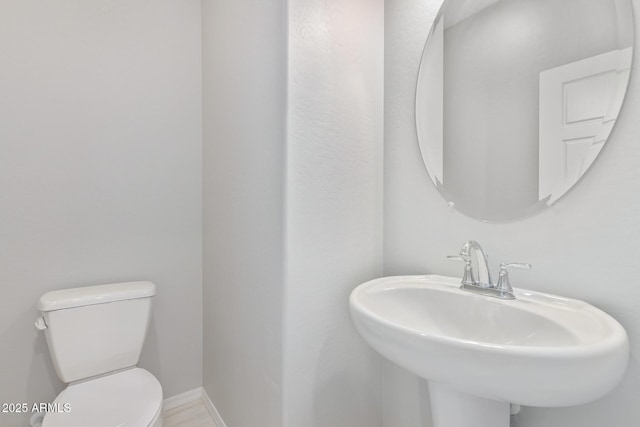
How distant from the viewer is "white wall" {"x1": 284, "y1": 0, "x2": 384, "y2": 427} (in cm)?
96

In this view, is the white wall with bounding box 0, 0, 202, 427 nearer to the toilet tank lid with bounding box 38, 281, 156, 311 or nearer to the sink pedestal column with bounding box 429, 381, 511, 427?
the toilet tank lid with bounding box 38, 281, 156, 311

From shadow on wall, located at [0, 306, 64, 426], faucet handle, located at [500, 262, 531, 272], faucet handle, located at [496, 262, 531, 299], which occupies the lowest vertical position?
shadow on wall, located at [0, 306, 64, 426]

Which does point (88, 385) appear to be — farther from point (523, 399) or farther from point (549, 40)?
point (549, 40)

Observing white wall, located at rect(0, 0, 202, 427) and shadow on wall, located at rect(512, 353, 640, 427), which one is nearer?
shadow on wall, located at rect(512, 353, 640, 427)

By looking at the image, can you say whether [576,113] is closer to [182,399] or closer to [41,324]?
[41,324]

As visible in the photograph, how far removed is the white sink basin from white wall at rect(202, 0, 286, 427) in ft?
1.38

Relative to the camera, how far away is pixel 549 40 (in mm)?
797

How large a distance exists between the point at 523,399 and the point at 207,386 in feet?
5.34

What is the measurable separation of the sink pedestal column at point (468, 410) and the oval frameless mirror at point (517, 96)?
0.52 m

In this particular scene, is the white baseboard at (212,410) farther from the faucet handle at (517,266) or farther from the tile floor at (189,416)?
the faucet handle at (517,266)

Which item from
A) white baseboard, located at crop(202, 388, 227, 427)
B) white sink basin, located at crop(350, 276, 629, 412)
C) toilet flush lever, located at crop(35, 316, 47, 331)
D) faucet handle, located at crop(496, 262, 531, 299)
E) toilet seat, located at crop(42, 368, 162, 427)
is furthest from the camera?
white baseboard, located at crop(202, 388, 227, 427)

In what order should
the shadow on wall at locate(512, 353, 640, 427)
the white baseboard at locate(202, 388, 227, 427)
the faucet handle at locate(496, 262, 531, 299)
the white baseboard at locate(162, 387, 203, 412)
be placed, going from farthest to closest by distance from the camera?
the white baseboard at locate(162, 387, 203, 412)
the white baseboard at locate(202, 388, 227, 427)
the faucet handle at locate(496, 262, 531, 299)
the shadow on wall at locate(512, 353, 640, 427)

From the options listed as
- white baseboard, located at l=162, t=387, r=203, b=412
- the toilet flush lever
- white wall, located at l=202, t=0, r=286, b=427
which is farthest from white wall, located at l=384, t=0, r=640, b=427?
the toilet flush lever

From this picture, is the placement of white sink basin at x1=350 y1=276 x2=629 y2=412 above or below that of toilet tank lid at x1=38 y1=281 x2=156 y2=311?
above
